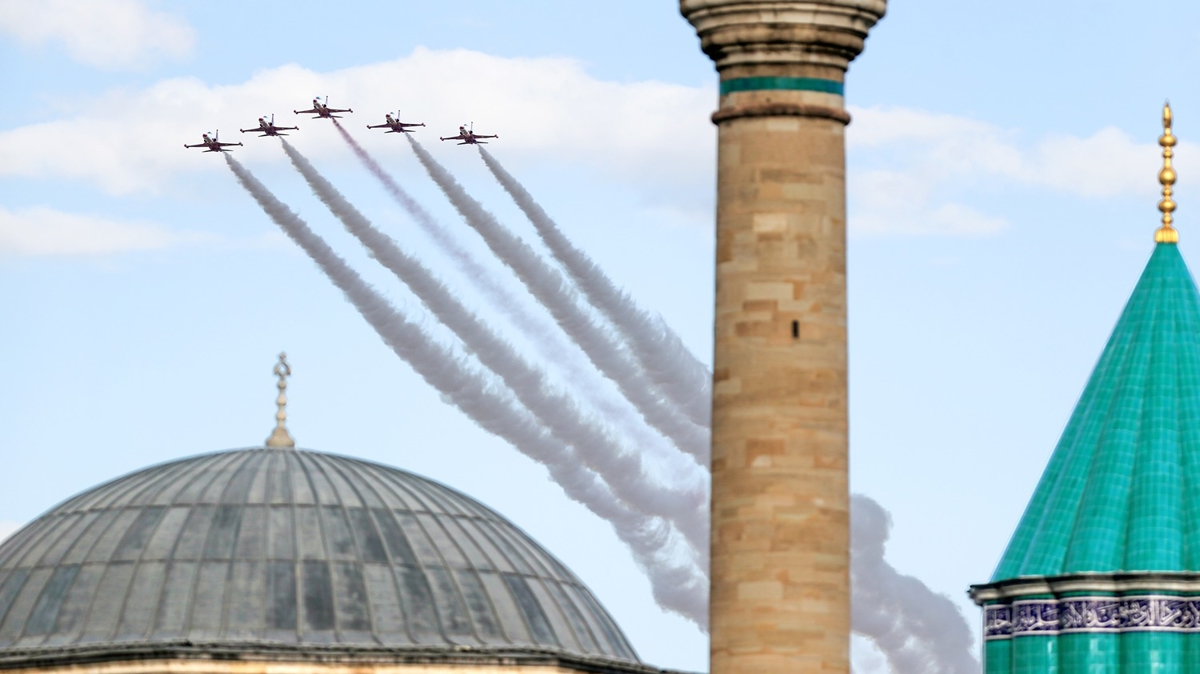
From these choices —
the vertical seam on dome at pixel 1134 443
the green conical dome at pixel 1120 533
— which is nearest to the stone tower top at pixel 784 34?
the green conical dome at pixel 1120 533

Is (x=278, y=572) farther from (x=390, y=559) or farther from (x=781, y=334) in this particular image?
(x=781, y=334)

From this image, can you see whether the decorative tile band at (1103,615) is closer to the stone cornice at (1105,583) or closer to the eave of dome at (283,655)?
the stone cornice at (1105,583)

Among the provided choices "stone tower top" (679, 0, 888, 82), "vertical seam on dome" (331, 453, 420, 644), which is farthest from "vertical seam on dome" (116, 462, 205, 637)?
"stone tower top" (679, 0, 888, 82)

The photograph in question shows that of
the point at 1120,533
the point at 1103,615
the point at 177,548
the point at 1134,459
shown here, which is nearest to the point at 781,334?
the point at 177,548

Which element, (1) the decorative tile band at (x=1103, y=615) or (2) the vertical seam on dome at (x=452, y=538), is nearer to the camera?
(2) the vertical seam on dome at (x=452, y=538)

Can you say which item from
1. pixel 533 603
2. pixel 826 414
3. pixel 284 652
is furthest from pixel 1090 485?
pixel 826 414

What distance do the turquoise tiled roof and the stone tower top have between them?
35.6 m

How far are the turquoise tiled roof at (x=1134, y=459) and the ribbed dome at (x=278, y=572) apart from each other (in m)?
18.2

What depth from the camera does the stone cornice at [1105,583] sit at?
72750 millimetres

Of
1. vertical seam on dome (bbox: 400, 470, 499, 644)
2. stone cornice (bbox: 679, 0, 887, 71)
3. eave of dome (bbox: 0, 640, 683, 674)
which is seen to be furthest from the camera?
vertical seam on dome (bbox: 400, 470, 499, 644)

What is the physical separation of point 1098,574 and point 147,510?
24.4 m

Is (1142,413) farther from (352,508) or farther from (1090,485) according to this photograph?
(352,508)

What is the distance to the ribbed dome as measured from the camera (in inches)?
2165

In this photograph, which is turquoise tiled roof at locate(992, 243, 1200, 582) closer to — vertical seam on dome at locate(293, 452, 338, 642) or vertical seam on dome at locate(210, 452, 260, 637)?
vertical seam on dome at locate(293, 452, 338, 642)
